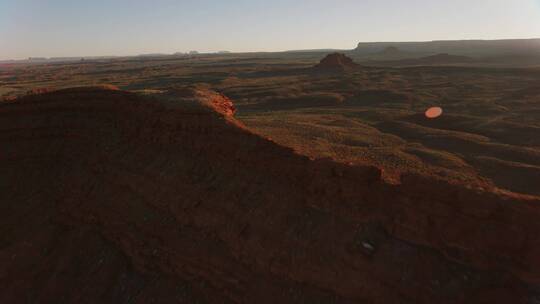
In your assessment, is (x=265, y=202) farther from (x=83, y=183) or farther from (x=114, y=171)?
(x=83, y=183)

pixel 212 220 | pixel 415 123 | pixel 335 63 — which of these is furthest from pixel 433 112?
pixel 335 63

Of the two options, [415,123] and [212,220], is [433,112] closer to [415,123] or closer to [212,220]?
[415,123]

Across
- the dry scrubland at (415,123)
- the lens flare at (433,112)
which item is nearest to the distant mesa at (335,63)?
the dry scrubland at (415,123)

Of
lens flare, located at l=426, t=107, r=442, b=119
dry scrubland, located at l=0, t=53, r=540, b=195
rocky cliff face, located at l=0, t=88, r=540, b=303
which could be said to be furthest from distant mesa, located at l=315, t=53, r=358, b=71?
rocky cliff face, located at l=0, t=88, r=540, b=303

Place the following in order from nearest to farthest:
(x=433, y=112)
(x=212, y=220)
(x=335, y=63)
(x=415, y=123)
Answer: (x=212, y=220) < (x=415, y=123) < (x=433, y=112) < (x=335, y=63)

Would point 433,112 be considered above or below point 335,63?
below

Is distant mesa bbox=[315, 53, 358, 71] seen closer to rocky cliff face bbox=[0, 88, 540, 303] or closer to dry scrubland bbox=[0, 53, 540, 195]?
dry scrubland bbox=[0, 53, 540, 195]

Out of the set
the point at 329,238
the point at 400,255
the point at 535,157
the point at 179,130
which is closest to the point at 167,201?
the point at 179,130

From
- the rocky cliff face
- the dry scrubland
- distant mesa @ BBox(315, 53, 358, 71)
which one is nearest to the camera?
the rocky cliff face
